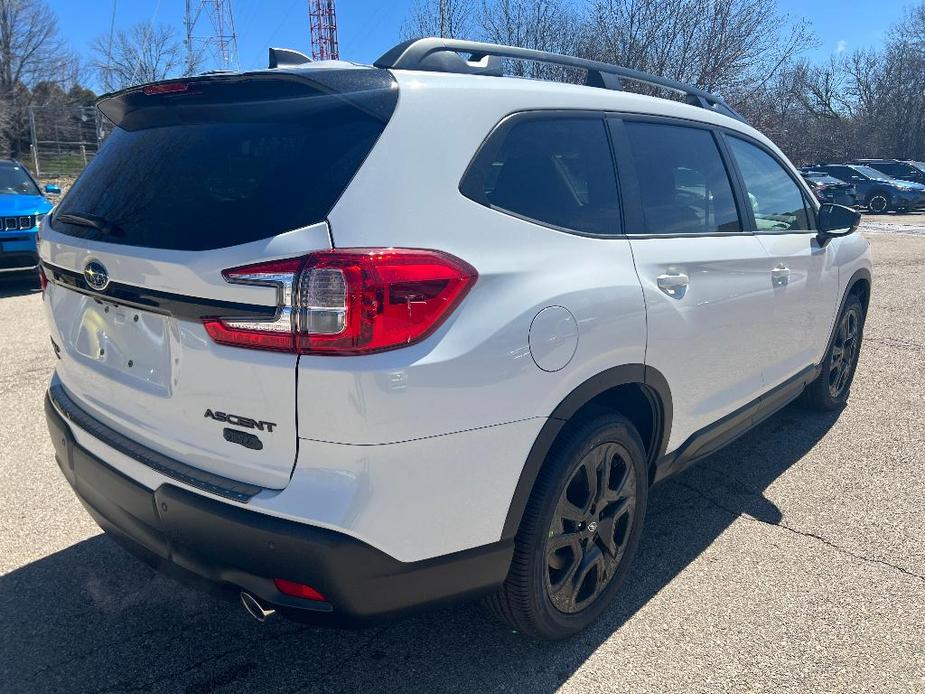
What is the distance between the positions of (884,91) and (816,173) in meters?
29.6

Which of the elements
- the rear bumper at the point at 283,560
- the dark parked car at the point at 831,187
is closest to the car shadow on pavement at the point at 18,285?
the rear bumper at the point at 283,560

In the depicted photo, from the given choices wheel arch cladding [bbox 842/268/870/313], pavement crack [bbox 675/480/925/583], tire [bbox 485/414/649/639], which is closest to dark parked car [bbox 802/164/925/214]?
wheel arch cladding [bbox 842/268/870/313]

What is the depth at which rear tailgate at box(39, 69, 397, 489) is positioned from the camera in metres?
1.89

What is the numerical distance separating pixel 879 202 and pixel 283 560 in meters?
27.4

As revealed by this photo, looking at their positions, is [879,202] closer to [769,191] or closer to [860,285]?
[860,285]

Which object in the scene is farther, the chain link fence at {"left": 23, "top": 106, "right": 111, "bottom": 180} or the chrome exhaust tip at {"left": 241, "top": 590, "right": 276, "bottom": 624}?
the chain link fence at {"left": 23, "top": 106, "right": 111, "bottom": 180}

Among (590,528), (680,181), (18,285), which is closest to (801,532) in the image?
(590,528)

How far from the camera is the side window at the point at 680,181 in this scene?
9.37ft

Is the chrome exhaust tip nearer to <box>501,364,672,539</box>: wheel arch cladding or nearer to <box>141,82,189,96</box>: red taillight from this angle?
<box>501,364,672,539</box>: wheel arch cladding

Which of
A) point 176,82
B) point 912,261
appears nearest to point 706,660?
point 176,82

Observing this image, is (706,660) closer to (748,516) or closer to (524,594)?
(524,594)

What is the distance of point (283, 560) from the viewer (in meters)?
1.87

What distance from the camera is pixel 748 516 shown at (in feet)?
11.6

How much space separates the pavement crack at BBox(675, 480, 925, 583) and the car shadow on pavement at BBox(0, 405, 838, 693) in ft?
1.83
